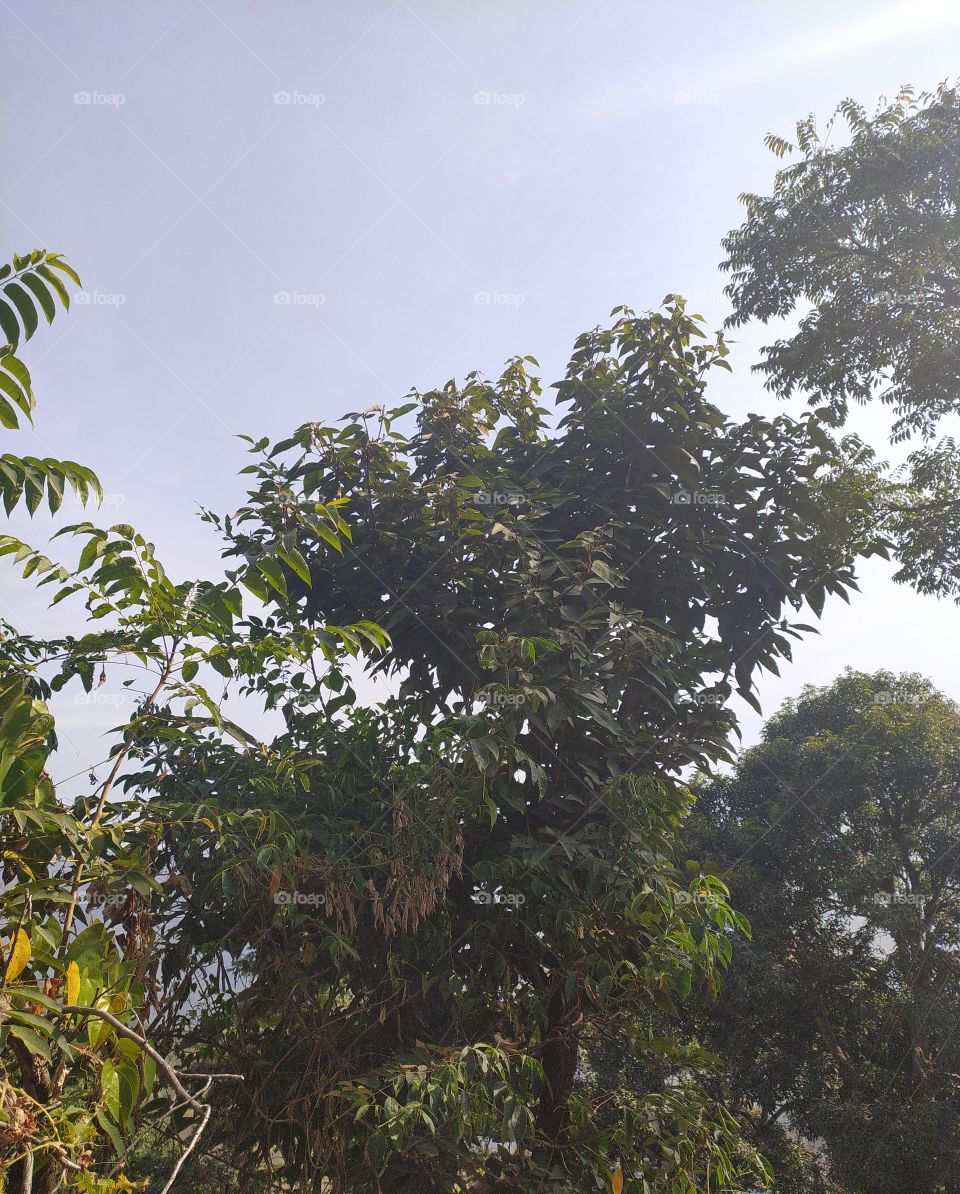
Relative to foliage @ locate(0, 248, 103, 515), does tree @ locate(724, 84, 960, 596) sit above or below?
above

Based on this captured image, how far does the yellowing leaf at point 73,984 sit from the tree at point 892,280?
7023mm

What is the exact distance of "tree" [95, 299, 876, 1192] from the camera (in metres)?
3.22

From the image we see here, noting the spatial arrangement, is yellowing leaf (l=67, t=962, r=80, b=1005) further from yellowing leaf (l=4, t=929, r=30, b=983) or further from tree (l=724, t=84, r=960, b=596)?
tree (l=724, t=84, r=960, b=596)

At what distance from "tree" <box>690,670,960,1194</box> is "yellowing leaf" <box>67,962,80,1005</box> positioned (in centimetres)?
1041

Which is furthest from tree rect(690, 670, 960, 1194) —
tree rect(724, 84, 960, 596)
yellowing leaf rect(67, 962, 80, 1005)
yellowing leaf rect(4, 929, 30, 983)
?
yellowing leaf rect(4, 929, 30, 983)

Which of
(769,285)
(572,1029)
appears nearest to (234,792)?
(572,1029)

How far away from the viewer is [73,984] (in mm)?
1619

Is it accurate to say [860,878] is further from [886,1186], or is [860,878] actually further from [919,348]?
[919,348]

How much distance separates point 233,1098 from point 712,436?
3.88 metres

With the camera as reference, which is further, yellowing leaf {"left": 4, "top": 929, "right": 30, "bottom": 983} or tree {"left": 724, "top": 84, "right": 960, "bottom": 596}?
tree {"left": 724, "top": 84, "right": 960, "bottom": 596}

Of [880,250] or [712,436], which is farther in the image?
[880,250]

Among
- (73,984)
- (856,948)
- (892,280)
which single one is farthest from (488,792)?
(856,948)

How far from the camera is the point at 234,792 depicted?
350cm

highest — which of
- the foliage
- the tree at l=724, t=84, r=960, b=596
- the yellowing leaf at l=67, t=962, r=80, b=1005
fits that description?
the tree at l=724, t=84, r=960, b=596
